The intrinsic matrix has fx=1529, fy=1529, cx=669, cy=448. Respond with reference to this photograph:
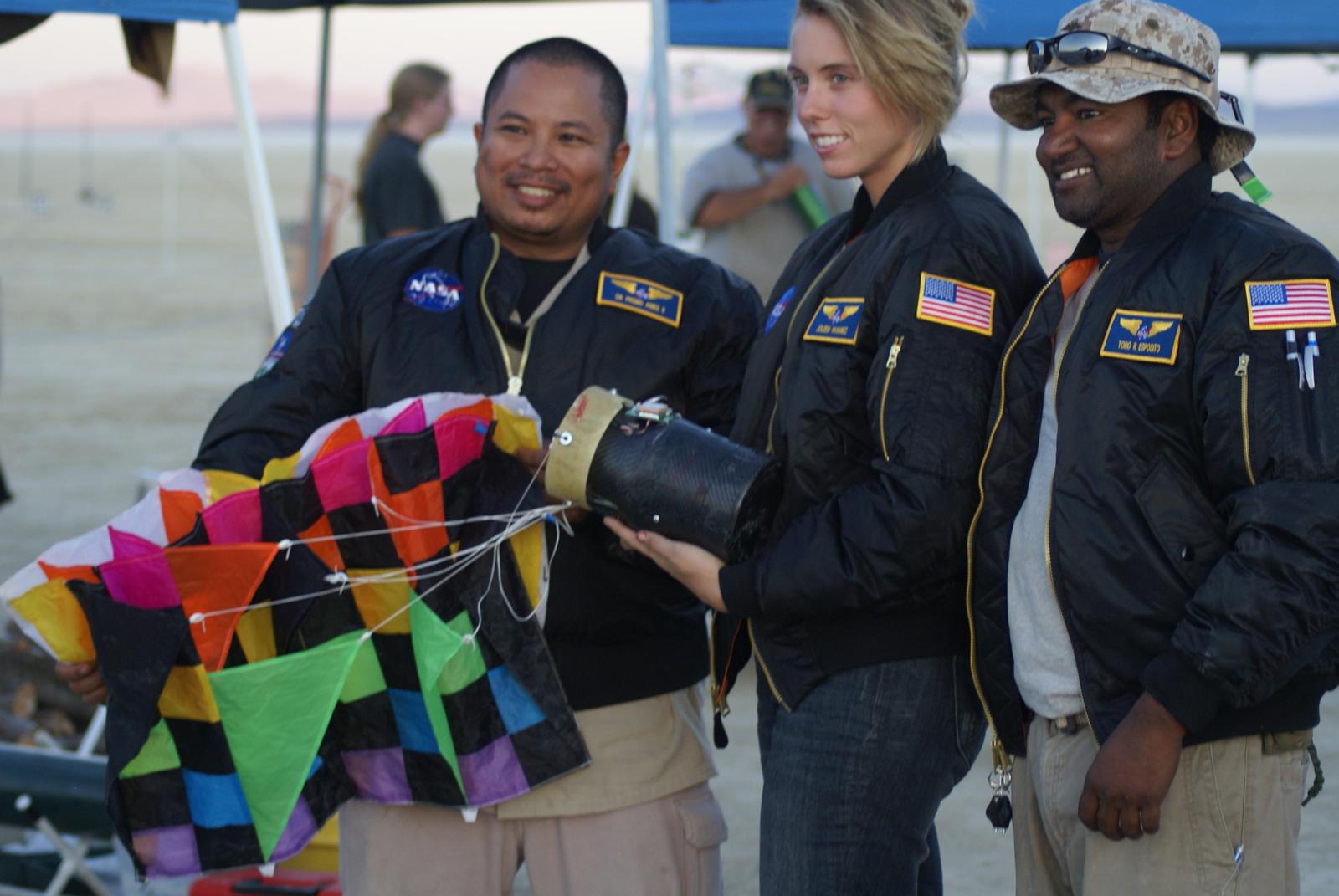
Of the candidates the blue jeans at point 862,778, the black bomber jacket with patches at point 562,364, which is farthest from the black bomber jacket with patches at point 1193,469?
the black bomber jacket with patches at point 562,364

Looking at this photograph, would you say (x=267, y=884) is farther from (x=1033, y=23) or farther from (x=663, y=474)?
(x=1033, y=23)

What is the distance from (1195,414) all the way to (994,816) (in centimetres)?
72

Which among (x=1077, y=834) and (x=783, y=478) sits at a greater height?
(x=783, y=478)

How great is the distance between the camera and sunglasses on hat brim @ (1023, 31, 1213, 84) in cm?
218

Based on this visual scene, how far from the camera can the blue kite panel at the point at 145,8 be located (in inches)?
152

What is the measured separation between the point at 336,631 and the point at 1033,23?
4319 millimetres

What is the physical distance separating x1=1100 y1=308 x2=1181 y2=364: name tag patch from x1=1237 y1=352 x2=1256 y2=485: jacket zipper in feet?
0.30

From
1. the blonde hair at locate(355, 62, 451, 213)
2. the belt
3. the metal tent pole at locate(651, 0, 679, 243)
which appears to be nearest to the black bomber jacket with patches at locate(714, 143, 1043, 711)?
the belt

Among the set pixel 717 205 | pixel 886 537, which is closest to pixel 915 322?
pixel 886 537

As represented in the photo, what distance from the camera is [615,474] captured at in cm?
237

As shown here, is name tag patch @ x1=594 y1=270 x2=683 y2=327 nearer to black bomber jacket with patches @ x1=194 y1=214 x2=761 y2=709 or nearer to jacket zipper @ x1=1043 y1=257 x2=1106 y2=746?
black bomber jacket with patches @ x1=194 y1=214 x2=761 y2=709

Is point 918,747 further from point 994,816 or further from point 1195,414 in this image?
point 1195,414

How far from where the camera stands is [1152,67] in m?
2.19

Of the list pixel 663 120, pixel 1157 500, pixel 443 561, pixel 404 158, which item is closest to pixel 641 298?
pixel 443 561
